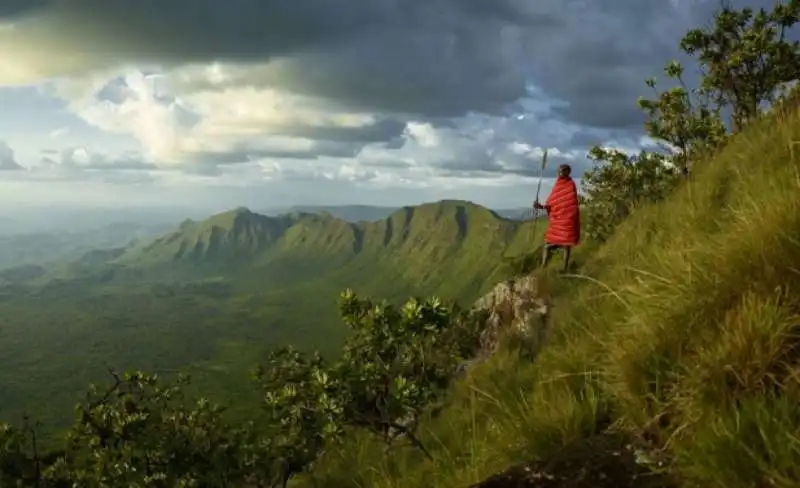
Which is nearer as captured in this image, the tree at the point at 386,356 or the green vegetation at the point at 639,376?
the green vegetation at the point at 639,376

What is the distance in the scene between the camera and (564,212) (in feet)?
69.9

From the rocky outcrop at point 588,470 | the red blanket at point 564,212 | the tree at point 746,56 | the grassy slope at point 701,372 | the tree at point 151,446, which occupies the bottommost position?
the tree at point 151,446

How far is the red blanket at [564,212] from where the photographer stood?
2122cm

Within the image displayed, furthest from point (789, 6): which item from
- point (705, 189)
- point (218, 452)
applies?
point (218, 452)

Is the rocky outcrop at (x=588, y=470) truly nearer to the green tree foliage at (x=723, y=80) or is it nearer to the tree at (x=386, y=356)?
the tree at (x=386, y=356)

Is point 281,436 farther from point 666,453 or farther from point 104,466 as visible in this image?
point 666,453

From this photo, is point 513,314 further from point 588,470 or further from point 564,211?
point 588,470

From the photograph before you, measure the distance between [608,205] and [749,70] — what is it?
1452 cm

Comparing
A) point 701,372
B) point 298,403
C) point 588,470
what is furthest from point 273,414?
point 701,372

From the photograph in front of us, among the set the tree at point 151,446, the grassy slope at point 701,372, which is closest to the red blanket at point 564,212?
the grassy slope at point 701,372

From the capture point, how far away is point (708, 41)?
35094 millimetres

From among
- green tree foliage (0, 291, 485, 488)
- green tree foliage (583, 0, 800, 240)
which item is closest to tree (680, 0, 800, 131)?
green tree foliage (583, 0, 800, 240)

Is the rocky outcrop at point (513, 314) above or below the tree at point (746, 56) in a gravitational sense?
below

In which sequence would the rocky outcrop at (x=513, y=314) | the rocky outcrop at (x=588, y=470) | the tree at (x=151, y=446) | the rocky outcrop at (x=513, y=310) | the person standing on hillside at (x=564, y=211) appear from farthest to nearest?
the tree at (x=151, y=446) < the person standing on hillside at (x=564, y=211) < the rocky outcrop at (x=513, y=310) < the rocky outcrop at (x=513, y=314) < the rocky outcrop at (x=588, y=470)
